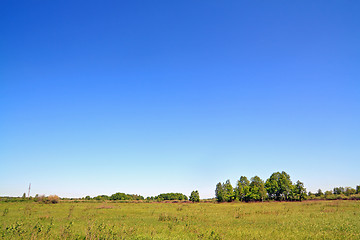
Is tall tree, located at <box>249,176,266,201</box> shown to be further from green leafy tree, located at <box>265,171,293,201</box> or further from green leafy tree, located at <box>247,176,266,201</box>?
green leafy tree, located at <box>265,171,293,201</box>

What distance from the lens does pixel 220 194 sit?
323 ft

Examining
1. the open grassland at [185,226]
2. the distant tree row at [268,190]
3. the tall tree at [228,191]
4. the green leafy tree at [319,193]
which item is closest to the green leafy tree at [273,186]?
the distant tree row at [268,190]

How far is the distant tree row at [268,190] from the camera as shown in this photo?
275 ft

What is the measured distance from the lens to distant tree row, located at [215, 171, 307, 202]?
275 ft

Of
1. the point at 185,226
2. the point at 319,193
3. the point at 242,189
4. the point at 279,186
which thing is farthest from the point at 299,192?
the point at 185,226

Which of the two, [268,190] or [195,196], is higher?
[268,190]

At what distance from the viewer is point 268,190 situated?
88.9 m

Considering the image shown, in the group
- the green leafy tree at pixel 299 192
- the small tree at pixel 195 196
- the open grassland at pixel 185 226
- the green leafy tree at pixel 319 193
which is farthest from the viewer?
the small tree at pixel 195 196

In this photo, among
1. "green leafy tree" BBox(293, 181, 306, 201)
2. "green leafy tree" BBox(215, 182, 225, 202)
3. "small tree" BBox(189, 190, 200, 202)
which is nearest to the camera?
"green leafy tree" BBox(293, 181, 306, 201)

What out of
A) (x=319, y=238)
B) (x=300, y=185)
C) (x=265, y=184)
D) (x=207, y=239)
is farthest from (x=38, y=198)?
(x=300, y=185)

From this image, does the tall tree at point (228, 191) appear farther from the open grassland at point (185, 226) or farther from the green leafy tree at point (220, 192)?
the open grassland at point (185, 226)

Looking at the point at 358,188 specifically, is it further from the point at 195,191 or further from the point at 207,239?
the point at 207,239

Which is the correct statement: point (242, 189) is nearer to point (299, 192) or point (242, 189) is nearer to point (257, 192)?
point (257, 192)

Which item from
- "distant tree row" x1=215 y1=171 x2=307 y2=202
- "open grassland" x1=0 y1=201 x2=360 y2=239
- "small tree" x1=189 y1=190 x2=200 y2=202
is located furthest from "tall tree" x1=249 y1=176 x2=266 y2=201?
"open grassland" x1=0 y1=201 x2=360 y2=239
